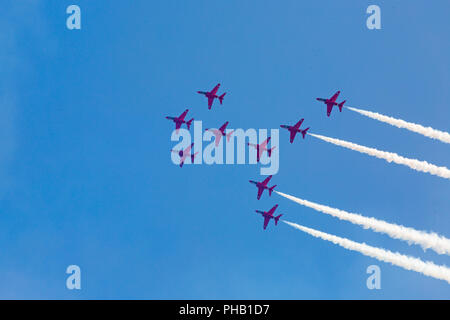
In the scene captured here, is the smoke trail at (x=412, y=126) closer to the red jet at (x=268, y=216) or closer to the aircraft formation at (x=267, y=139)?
the aircraft formation at (x=267, y=139)

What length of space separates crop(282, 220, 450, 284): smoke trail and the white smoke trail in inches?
76.3

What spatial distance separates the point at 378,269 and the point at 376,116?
20485 millimetres

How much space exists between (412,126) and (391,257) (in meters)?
18.9

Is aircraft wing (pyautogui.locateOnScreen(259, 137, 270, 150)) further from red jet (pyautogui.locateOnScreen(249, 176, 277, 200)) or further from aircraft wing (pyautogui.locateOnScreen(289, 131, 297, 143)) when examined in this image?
red jet (pyautogui.locateOnScreen(249, 176, 277, 200))

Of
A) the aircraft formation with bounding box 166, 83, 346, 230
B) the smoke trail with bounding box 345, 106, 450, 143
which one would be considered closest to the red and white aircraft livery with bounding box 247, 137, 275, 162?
the aircraft formation with bounding box 166, 83, 346, 230

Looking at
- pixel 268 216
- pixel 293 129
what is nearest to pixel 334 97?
pixel 293 129

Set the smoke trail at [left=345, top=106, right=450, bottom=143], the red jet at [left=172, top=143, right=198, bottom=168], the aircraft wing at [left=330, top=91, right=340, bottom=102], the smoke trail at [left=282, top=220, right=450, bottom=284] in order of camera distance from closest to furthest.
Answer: the smoke trail at [left=282, top=220, right=450, bottom=284] < the smoke trail at [left=345, top=106, right=450, bottom=143] < the aircraft wing at [left=330, top=91, right=340, bottom=102] < the red jet at [left=172, top=143, right=198, bottom=168]

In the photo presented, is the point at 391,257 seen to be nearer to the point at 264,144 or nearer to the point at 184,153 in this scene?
the point at 264,144

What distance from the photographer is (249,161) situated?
355 feet

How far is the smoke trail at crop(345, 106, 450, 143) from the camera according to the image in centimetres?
9064

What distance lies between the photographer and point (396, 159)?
93062mm
